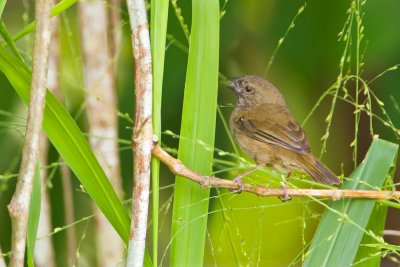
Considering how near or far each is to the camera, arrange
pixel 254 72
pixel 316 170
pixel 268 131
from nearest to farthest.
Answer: pixel 316 170 < pixel 268 131 < pixel 254 72

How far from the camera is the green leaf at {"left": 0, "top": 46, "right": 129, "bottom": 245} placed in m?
2.49

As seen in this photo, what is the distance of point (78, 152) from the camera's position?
251 centimetres

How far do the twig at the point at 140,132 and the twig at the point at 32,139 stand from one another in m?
0.39

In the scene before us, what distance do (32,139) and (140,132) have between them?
46 centimetres

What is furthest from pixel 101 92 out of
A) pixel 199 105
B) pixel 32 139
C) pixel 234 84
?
pixel 32 139

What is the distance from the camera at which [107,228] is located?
4.36 metres

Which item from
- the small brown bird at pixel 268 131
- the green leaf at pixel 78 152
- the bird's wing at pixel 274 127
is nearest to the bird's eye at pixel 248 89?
the small brown bird at pixel 268 131

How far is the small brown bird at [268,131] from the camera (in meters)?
3.74

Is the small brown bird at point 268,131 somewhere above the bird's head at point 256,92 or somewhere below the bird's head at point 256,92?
below

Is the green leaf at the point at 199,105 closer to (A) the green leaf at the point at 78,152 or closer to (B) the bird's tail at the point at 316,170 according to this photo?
(A) the green leaf at the point at 78,152

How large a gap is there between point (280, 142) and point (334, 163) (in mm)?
2226

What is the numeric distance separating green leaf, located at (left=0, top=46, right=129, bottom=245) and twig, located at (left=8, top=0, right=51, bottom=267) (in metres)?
0.42

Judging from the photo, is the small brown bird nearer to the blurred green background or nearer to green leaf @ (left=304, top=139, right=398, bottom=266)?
the blurred green background

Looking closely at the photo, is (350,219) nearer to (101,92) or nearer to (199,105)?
(199,105)
